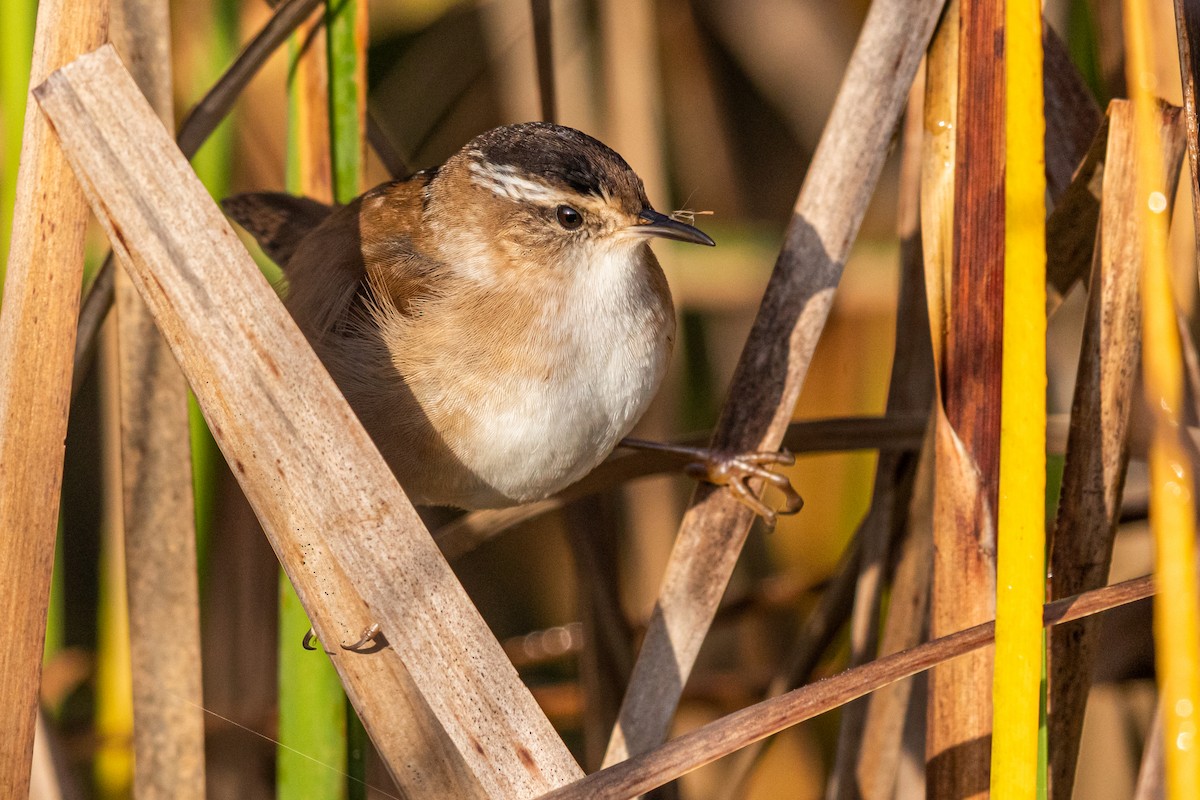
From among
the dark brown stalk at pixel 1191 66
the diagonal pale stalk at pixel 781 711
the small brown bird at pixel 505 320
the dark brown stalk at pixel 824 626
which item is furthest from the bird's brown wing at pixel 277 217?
the dark brown stalk at pixel 1191 66

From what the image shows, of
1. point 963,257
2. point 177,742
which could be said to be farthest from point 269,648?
point 963,257

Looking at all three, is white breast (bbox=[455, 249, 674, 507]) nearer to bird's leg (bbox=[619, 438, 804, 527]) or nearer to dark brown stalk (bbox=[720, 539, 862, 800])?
bird's leg (bbox=[619, 438, 804, 527])

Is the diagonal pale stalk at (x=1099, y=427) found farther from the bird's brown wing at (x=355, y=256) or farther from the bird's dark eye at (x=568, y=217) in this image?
the bird's brown wing at (x=355, y=256)

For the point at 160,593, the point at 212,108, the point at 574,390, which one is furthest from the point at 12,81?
the point at 574,390

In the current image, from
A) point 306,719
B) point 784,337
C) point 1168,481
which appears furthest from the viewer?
point 784,337

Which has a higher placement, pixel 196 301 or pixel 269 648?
pixel 196 301

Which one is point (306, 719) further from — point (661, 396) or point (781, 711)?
point (661, 396)

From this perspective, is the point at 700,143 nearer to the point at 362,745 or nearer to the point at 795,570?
the point at 795,570
